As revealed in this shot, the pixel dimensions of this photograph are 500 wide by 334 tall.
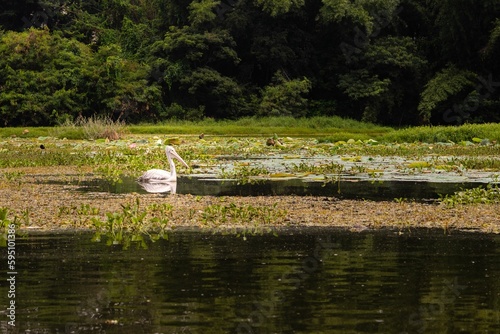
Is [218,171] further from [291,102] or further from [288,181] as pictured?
[291,102]

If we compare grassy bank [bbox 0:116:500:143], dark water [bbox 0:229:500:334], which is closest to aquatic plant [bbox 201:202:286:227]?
dark water [bbox 0:229:500:334]

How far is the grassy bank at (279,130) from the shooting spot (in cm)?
2680

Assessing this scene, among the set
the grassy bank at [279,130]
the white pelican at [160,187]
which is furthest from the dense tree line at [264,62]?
the white pelican at [160,187]

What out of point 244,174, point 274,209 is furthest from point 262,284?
point 244,174

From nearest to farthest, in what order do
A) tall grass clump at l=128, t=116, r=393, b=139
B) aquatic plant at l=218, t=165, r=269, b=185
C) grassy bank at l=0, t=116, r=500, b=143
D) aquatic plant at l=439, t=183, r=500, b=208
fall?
1. aquatic plant at l=439, t=183, r=500, b=208
2. aquatic plant at l=218, t=165, r=269, b=185
3. grassy bank at l=0, t=116, r=500, b=143
4. tall grass clump at l=128, t=116, r=393, b=139

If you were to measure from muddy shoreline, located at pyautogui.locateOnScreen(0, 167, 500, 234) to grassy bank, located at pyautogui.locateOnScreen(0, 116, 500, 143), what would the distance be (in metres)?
15.2

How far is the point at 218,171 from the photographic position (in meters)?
17.2

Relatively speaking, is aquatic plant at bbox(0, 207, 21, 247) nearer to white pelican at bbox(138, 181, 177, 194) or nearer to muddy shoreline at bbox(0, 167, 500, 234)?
muddy shoreline at bbox(0, 167, 500, 234)

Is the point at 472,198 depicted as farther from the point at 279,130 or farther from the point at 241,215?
the point at 279,130

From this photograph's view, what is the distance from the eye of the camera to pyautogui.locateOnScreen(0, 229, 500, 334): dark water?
221 inches

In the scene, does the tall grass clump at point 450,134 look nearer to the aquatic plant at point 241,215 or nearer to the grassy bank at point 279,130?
the grassy bank at point 279,130

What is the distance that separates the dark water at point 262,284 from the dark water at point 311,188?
12.3 ft

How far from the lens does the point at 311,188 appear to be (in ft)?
45.7

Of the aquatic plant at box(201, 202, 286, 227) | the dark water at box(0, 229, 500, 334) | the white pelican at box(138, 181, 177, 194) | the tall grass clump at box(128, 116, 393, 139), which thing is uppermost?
the dark water at box(0, 229, 500, 334)
